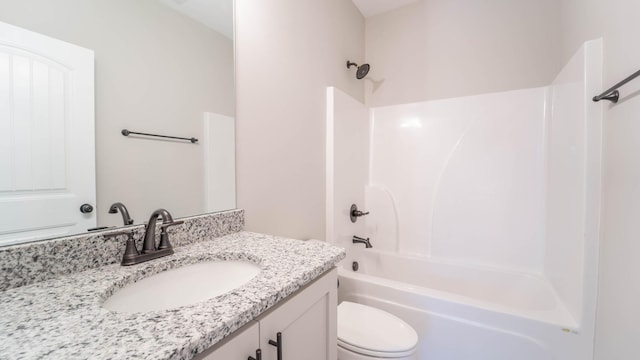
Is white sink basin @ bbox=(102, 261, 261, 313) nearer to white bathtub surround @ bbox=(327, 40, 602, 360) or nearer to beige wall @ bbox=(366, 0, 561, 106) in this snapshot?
white bathtub surround @ bbox=(327, 40, 602, 360)

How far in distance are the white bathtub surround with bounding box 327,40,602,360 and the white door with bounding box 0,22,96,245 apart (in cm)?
130

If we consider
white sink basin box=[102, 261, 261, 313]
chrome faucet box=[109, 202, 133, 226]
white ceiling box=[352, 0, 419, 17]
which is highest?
white ceiling box=[352, 0, 419, 17]

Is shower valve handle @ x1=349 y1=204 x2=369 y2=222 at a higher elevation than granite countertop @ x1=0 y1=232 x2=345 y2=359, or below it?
below

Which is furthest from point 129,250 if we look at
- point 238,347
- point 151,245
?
point 238,347

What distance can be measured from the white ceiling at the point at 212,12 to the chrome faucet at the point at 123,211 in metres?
0.74

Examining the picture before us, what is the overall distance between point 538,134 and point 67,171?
99.4 inches

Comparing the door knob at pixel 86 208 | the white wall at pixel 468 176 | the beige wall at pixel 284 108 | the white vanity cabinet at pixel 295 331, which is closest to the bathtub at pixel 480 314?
the white wall at pixel 468 176

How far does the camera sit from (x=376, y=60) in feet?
7.66

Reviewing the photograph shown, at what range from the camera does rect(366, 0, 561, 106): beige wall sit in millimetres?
1744

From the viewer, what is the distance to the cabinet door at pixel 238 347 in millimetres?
454

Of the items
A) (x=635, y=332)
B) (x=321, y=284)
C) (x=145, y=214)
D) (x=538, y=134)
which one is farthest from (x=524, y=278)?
(x=145, y=214)

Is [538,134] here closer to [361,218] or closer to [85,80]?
[361,218]

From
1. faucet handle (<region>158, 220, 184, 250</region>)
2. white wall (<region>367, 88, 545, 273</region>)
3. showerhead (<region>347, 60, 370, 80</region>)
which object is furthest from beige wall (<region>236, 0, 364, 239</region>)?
white wall (<region>367, 88, 545, 273</region>)

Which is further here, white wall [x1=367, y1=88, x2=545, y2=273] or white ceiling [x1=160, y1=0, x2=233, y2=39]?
white wall [x1=367, y1=88, x2=545, y2=273]
